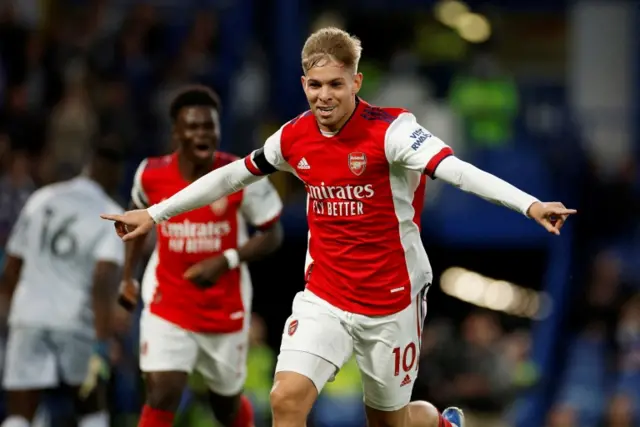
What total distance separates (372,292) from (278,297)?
1068cm

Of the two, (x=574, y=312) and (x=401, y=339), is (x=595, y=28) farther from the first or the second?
(x=401, y=339)

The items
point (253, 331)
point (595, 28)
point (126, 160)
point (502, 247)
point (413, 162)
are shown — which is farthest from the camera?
point (595, 28)

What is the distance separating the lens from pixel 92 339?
1011cm

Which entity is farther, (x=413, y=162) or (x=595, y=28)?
(x=595, y=28)

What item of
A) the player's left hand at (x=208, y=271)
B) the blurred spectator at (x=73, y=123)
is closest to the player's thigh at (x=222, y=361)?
the player's left hand at (x=208, y=271)

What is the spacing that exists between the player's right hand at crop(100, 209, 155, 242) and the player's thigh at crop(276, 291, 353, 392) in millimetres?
842

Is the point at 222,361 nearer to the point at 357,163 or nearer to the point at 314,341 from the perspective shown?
the point at 314,341

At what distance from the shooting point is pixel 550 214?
20.3 feet

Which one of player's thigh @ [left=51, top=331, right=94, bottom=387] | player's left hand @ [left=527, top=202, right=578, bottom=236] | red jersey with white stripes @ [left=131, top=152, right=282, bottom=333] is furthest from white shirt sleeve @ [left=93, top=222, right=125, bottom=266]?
player's left hand @ [left=527, top=202, right=578, bottom=236]

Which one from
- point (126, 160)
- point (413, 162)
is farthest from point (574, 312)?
point (413, 162)

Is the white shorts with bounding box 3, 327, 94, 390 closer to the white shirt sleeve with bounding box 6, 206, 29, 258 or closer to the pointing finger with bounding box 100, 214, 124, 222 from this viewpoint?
the white shirt sleeve with bounding box 6, 206, 29, 258

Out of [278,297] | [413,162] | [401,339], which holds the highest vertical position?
[413,162]

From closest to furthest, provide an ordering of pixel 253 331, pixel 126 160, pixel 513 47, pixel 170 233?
pixel 170 233
pixel 253 331
pixel 126 160
pixel 513 47

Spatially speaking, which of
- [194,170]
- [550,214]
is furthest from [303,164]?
[194,170]
